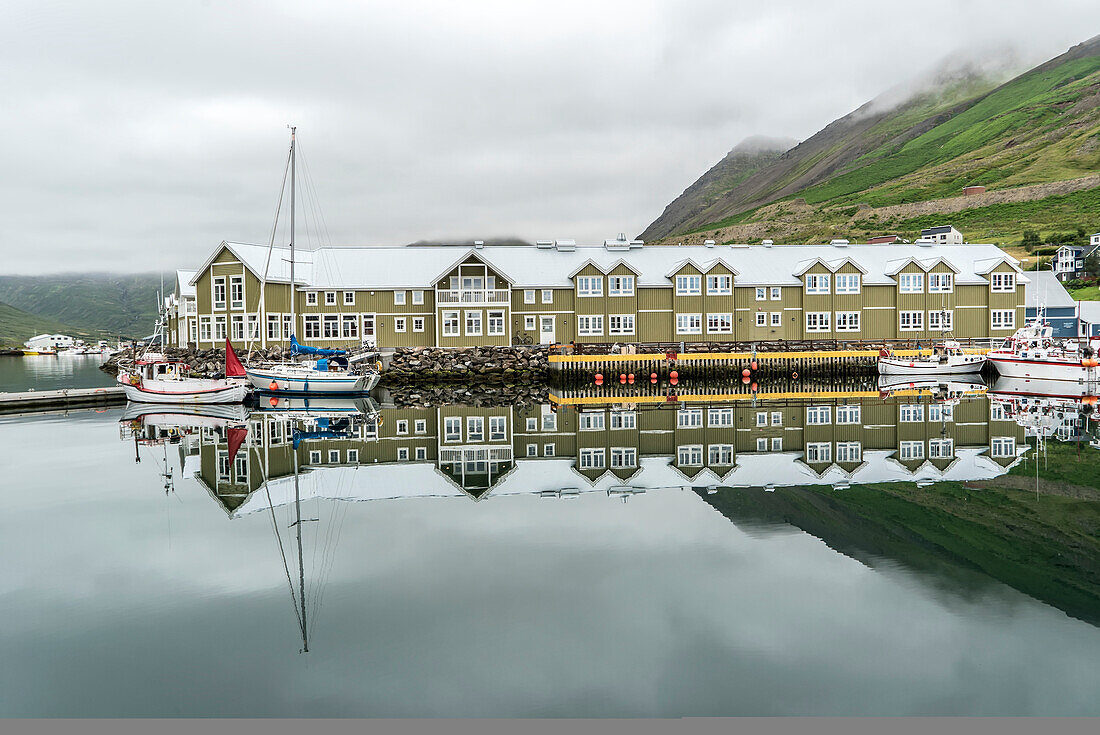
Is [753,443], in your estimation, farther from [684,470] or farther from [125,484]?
[125,484]

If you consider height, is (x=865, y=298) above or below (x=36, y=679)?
above

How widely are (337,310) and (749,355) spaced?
26.6 meters

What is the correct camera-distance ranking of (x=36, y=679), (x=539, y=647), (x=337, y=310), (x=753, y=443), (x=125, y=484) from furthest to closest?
1. (x=337, y=310)
2. (x=753, y=443)
3. (x=125, y=484)
4. (x=539, y=647)
5. (x=36, y=679)

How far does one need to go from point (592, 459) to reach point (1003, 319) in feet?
150

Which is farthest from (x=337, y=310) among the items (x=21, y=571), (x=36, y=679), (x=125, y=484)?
(x=36, y=679)

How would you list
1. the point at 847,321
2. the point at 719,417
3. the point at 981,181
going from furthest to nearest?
the point at 981,181 → the point at 847,321 → the point at 719,417

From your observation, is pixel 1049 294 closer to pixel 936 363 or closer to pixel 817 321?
pixel 936 363

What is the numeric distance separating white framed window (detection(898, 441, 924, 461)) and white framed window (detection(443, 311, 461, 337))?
32.7 metres

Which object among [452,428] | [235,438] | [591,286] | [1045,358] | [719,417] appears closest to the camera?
[235,438]

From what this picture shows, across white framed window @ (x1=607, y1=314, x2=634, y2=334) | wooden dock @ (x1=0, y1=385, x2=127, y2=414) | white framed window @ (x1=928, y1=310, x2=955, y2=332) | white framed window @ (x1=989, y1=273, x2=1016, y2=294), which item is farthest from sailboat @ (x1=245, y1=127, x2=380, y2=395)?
white framed window @ (x1=989, y1=273, x2=1016, y2=294)

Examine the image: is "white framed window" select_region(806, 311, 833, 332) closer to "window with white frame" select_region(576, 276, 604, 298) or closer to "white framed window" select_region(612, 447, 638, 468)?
"window with white frame" select_region(576, 276, 604, 298)

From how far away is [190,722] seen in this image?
7.70 metres

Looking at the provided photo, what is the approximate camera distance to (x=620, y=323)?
5350 centimetres

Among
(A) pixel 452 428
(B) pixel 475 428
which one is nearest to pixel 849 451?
(B) pixel 475 428
